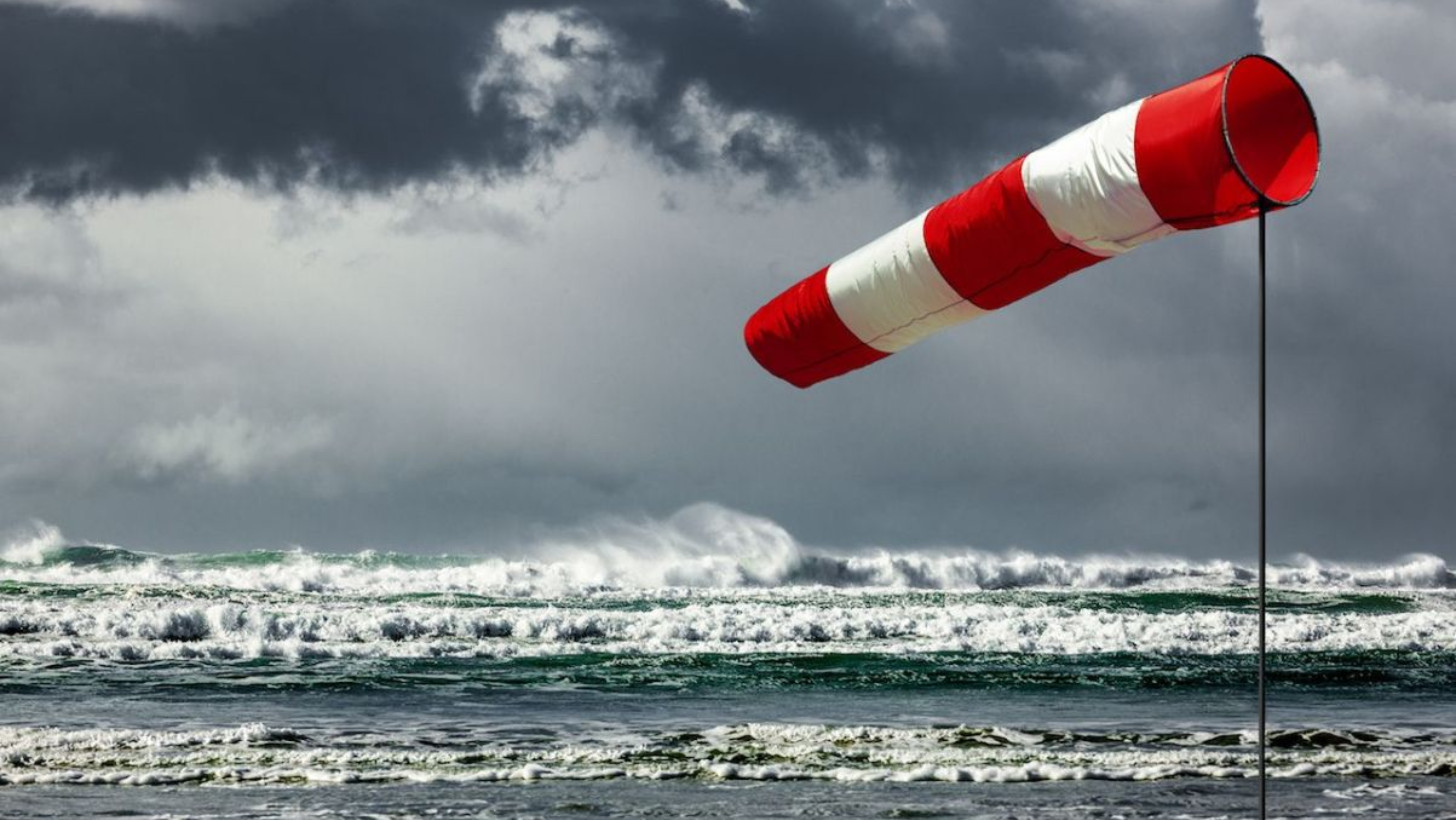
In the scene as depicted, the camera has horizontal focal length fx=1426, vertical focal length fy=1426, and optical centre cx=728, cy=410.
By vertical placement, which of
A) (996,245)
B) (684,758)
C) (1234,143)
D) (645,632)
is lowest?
(684,758)

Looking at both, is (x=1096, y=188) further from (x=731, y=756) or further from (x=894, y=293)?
(x=731, y=756)

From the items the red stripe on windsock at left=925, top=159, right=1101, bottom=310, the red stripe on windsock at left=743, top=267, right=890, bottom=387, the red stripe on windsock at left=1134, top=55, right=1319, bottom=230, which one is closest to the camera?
the red stripe on windsock at left=1134, top=55, right=1319, bottom=230

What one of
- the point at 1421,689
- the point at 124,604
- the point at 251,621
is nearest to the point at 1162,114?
the point at 1421,689

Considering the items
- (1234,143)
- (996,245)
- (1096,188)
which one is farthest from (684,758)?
(1234,143)

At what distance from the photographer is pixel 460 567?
37219mm

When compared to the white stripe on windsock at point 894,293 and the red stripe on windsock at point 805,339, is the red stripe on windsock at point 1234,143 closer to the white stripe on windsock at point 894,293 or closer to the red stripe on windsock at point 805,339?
the white stripe on windsock at point 894,293

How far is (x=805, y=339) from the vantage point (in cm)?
648

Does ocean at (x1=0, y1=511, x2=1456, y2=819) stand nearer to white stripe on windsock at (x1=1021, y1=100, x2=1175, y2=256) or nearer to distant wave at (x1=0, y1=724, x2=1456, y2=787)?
distant wave at (x1=0, y1=724, x2=1456, y2=787)

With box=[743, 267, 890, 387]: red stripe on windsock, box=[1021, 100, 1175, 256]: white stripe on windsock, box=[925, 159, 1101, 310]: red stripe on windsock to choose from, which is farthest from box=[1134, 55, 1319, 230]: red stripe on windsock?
box=[743, 267, 890, 387]: red stripe on windsock

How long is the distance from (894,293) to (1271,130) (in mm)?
1724

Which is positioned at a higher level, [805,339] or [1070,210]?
[1070,210]

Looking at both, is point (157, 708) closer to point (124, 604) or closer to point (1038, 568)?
point (124, 604)

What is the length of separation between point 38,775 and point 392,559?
2933 cm

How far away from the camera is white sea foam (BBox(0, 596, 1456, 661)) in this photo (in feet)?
61.7
